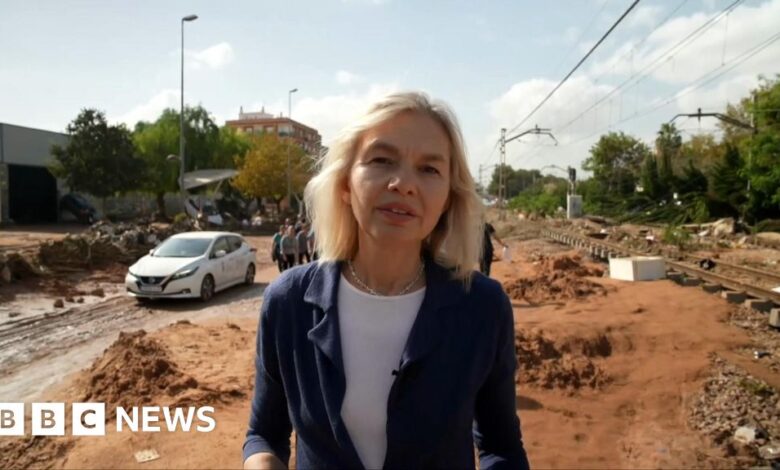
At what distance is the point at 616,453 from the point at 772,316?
217 inches

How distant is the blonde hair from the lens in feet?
5.43

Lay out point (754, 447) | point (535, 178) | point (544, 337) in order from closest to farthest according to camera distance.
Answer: point (754, 447) → point (544, 337) → point (535, 178)

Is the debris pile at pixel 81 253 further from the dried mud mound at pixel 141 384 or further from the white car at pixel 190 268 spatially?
the dried mud mound at pixel 141 384

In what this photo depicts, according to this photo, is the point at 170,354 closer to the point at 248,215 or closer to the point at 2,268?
the point at 2,268

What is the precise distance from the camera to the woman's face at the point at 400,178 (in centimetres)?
156

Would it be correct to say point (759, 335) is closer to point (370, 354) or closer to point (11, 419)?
point (370, 354)

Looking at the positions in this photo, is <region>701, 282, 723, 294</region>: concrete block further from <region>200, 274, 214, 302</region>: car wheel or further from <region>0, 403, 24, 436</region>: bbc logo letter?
<region>0, 403, 24, 436</region>: bbc logo letter

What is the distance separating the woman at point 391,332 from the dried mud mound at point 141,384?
4.68m

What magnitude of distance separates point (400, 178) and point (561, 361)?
6.51 meters

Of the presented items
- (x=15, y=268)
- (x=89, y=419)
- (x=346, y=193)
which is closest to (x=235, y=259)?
(x=15, y=268)

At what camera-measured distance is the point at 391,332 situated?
159 centimetres

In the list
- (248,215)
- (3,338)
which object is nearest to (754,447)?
(3,338)

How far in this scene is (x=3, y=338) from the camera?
8.77 m

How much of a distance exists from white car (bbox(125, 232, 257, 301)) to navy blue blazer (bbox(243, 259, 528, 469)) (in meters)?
10.7
